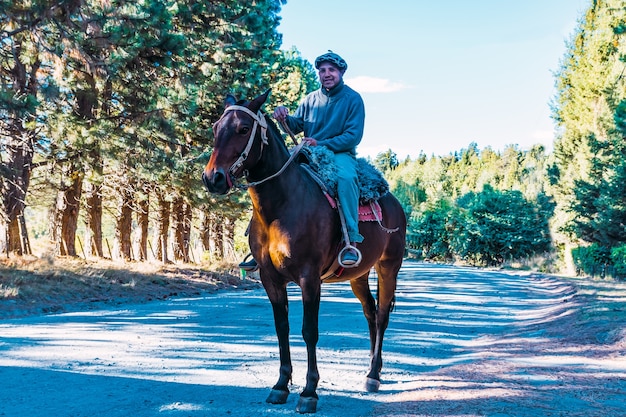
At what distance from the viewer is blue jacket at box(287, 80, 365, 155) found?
616 cm

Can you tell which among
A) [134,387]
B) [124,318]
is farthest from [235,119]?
[124,318]

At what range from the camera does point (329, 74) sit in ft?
20.5

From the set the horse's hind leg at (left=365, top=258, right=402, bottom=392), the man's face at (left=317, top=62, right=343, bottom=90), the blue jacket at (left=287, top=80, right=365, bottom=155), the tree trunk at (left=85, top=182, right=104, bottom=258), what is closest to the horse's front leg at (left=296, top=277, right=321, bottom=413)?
the horse's hind leg at (left=365, top=258, right=402, bottom=392)

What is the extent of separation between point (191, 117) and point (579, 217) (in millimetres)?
25366

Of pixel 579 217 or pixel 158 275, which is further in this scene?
pixel 579 217

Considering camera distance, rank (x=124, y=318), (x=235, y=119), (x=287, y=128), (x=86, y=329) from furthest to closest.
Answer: (x=124, y=318) → (x=86, y=329) → (x=287, y=128) → (x=235, y=119)

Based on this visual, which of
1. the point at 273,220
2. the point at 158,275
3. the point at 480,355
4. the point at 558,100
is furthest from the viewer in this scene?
the point at 558,100

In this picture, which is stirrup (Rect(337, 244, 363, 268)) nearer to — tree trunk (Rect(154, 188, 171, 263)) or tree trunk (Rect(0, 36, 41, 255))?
tree trunk (Rect(0, 36, 41, 255))

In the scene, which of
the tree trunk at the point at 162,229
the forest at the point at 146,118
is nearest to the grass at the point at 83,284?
the forest at the point at 146,118

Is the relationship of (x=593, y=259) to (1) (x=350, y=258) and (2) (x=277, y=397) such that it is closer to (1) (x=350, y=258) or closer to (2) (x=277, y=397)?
(1) (x=350, y=258)

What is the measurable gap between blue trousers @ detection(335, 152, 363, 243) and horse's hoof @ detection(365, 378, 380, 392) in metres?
1.51

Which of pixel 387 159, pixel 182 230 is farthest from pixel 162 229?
pixel 387 159

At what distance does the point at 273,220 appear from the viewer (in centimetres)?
534

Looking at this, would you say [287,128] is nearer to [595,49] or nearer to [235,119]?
[235,119]
